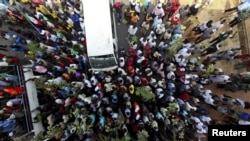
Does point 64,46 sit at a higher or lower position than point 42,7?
lower

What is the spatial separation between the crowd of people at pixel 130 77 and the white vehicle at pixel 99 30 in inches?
18.4

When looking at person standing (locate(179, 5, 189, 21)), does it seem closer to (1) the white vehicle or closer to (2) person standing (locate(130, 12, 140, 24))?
(2) person standing (locate(130, 12, 140, 24))

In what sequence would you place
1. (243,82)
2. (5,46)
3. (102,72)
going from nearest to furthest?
1. (102,72)
2. (243,82)
3. (5,46)

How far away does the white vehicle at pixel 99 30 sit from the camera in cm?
506

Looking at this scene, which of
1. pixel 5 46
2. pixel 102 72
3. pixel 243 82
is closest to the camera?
pixel 102 72

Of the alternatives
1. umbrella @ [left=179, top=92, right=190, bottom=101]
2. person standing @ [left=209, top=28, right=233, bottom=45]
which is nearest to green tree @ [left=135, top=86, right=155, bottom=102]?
umbrella @ [left=179, top=92, right=190, bottom=101]

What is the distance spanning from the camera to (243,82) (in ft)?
19.5

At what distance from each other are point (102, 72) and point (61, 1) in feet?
5.51

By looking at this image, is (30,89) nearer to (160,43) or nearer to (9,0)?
(9,0)

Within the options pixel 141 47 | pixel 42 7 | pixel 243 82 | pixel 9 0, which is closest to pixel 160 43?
pixel 141 47

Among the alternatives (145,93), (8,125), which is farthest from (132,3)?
(8,125)

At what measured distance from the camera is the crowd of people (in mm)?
5566

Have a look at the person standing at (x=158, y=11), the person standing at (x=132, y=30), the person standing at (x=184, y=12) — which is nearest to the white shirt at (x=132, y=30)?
the person standing at (x=132, y=30)

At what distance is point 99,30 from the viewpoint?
5.10 m
